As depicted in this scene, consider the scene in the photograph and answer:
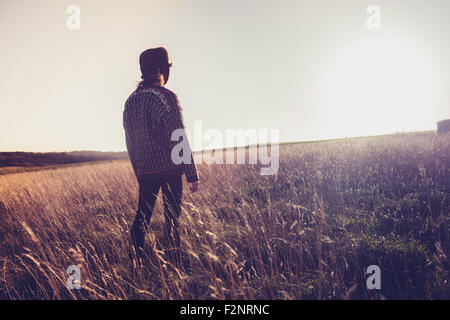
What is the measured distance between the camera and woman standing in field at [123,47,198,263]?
223 cm

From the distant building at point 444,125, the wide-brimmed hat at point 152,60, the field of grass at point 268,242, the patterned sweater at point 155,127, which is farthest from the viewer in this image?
the distant building at point 444,125

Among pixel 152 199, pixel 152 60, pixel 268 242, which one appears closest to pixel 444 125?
pixel 268 242

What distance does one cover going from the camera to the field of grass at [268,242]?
5.95 feet

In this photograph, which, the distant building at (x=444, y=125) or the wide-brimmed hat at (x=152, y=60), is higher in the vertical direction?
the wide-brimmed hat at (x=152, y=60)

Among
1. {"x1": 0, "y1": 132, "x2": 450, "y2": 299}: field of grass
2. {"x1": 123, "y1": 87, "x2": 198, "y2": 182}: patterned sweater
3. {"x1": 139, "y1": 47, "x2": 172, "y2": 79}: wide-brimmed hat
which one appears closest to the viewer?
{"x1": 0, "y1": 132, "x2": 450, "y2": 299}: field of grass

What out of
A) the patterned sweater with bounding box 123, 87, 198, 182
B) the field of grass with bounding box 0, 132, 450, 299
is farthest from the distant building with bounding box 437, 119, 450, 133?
the patterned sweater with bounding box 123, 87, 198, 182

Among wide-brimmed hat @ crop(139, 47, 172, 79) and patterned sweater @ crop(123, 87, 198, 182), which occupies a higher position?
wide-brimmed hat @ crop(139, 47, 172, 79)

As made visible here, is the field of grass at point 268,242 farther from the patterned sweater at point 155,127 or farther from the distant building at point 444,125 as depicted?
the distant building at point 444,125

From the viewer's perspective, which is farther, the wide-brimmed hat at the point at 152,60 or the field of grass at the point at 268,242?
the wide-brimmed hat at the point at 152,60

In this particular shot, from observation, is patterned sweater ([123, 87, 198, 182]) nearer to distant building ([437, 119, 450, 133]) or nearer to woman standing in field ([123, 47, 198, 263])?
woman standing in field ([123, 47, 198, 263])

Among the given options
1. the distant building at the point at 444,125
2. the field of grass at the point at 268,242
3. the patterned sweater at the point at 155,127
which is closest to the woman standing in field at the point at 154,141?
the patterned sweater at the point at 155,127

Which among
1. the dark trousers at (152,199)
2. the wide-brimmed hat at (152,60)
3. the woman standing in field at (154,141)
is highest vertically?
the wide-brimmed hat at (152,60)

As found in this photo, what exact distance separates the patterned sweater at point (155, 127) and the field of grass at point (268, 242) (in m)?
0.53
